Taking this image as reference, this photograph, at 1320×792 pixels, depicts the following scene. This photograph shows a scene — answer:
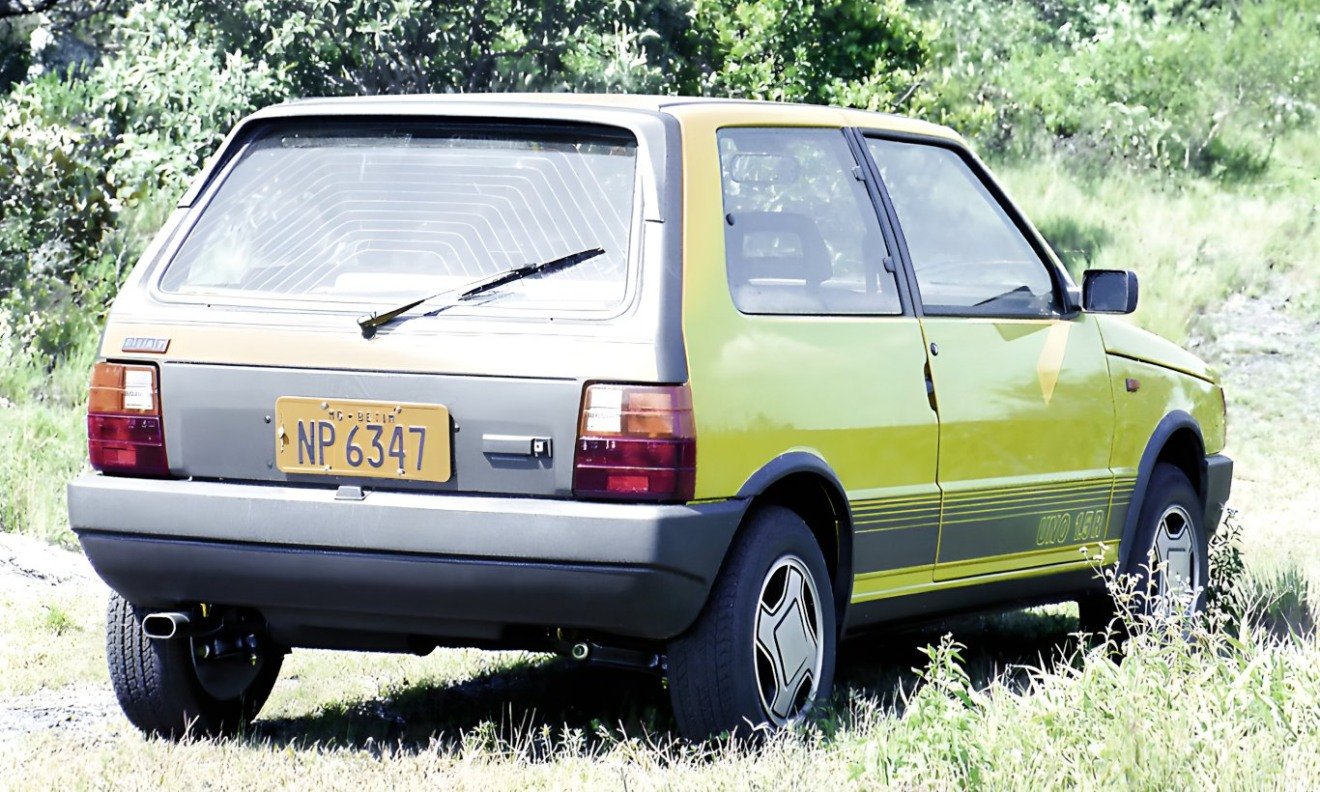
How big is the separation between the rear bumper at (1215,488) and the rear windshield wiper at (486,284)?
3.41 m

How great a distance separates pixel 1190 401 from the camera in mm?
7477

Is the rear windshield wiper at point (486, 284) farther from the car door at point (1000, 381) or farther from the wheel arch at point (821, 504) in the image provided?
the car door at point (1000, 381)

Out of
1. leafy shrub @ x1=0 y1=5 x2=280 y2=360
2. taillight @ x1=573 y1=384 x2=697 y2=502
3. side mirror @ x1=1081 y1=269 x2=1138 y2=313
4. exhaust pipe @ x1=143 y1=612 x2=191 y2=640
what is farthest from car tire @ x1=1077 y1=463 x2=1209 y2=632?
leafy shrub @ x1=0 y1=5 x2=280 y2=360

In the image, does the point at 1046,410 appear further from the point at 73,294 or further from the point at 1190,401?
the point at 73,294

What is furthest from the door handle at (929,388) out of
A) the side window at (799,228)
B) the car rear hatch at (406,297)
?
the car rear hatch at (406,297)

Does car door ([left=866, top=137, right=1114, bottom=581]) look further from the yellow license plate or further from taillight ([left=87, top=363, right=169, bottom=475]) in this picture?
taillight ([left=87, top=363, right=169, bottom=475])

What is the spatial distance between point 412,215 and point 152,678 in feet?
4.86

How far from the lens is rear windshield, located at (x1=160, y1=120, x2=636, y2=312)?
509 cm

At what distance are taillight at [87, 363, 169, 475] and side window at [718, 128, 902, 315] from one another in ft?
4.98

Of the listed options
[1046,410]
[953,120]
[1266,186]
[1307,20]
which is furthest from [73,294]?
[1307,20]

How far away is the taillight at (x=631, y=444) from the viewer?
189 inches

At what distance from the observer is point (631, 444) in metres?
4.81

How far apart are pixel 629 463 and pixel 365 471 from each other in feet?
2.21

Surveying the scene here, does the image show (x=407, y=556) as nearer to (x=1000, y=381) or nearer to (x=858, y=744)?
(x=858, y=744)
